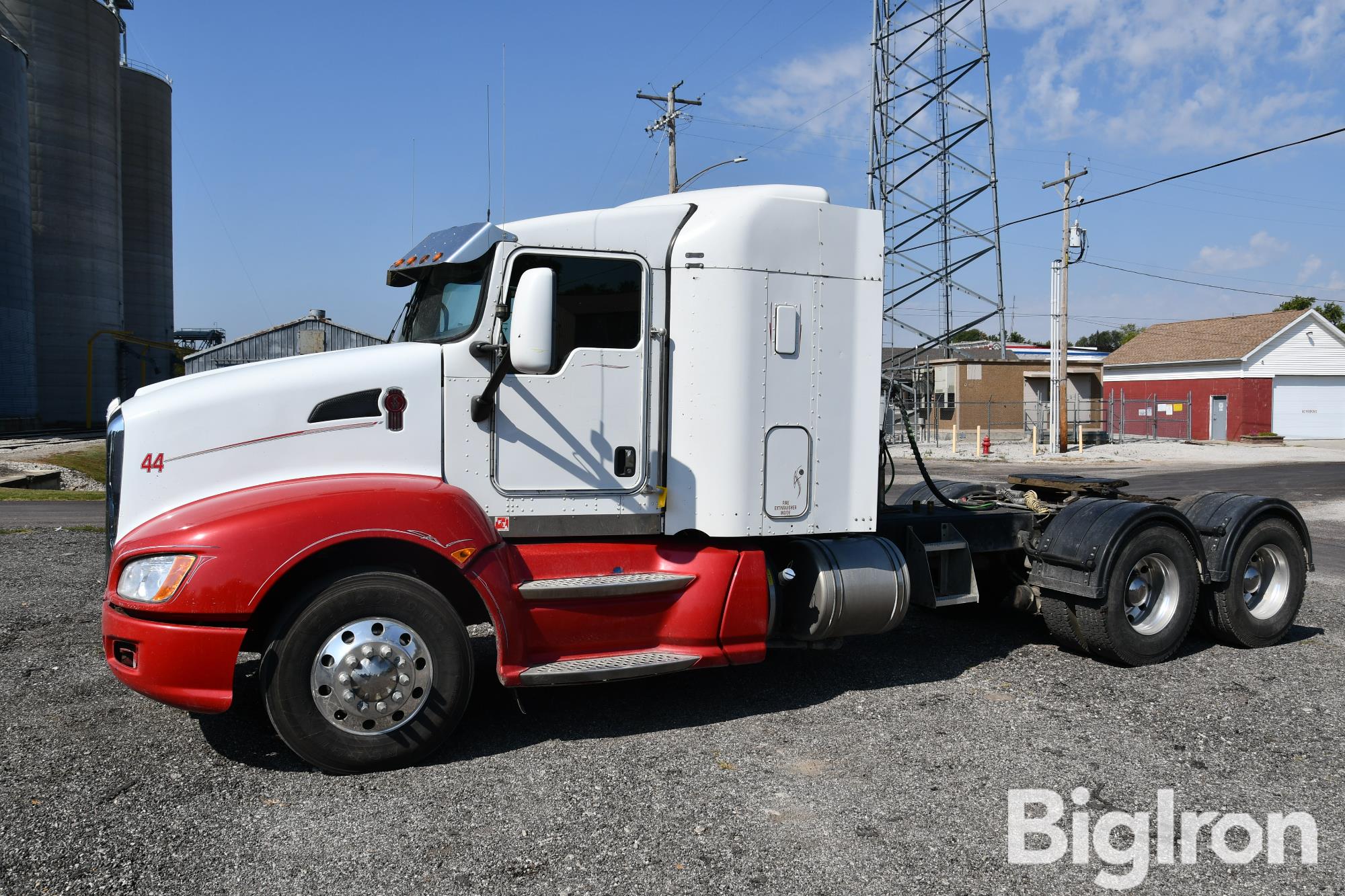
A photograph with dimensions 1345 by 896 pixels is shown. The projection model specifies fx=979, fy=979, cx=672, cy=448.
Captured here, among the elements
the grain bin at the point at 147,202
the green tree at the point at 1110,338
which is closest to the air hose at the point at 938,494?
the grain bin at the point at 147,202

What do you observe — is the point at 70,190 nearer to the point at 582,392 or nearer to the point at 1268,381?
the point at 582,392

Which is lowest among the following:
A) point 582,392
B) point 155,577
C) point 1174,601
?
point 1174,601

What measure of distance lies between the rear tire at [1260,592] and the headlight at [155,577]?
22.7ft

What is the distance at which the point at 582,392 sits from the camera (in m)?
5.48

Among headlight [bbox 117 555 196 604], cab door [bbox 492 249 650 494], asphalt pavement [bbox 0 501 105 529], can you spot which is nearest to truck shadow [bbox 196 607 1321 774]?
headlight [bbox 117 555 196 604]

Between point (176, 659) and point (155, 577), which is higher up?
point (155, 577)

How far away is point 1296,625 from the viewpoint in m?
8.29

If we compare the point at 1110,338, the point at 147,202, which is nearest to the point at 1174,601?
the point at 147,202

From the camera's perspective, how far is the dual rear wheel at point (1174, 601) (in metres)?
6.76

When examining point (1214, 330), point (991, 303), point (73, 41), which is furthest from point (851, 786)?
point (1214, 330)

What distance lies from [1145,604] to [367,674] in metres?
5.40

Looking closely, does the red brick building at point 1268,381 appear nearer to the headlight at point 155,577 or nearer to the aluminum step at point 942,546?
the aluminum step at point 942,546

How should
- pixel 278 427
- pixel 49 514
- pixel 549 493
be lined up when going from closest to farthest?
pixel 278 427 → pixel 549 493 → pixel 49 514

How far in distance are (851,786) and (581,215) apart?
134 inches
